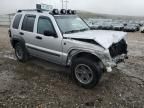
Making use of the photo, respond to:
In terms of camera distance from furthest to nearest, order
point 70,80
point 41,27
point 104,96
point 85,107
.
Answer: point 41,27 < point 70,80 < point 104,96 < point 85,107

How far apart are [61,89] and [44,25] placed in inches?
85.0

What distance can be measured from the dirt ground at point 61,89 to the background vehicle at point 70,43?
0.47 m

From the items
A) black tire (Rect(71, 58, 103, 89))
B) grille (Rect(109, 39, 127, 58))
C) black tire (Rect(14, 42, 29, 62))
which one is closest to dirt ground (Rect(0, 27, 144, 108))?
black tire (Rect(71, 58, 103, 89))

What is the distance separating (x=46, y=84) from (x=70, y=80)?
753 mm

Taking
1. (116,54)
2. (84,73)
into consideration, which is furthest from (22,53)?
(116,54)

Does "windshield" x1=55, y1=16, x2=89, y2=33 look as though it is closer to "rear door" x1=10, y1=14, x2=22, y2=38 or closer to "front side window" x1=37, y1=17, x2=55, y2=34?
"front side window" x1=37, y1=17, x2=55, y2=34

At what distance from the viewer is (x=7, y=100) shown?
461 cm

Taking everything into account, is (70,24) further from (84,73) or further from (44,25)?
(84,73)

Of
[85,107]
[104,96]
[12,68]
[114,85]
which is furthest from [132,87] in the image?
[12,68]

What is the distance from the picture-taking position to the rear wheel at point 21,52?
724 centimetres

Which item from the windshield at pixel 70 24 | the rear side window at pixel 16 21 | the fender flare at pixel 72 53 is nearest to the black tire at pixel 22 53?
the rear side window at pixel 16 21

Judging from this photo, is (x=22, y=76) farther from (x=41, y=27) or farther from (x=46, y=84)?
(x=41, y=27)

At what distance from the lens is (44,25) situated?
6.22 meters

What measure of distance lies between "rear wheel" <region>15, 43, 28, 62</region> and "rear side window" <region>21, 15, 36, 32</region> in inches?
28.1
